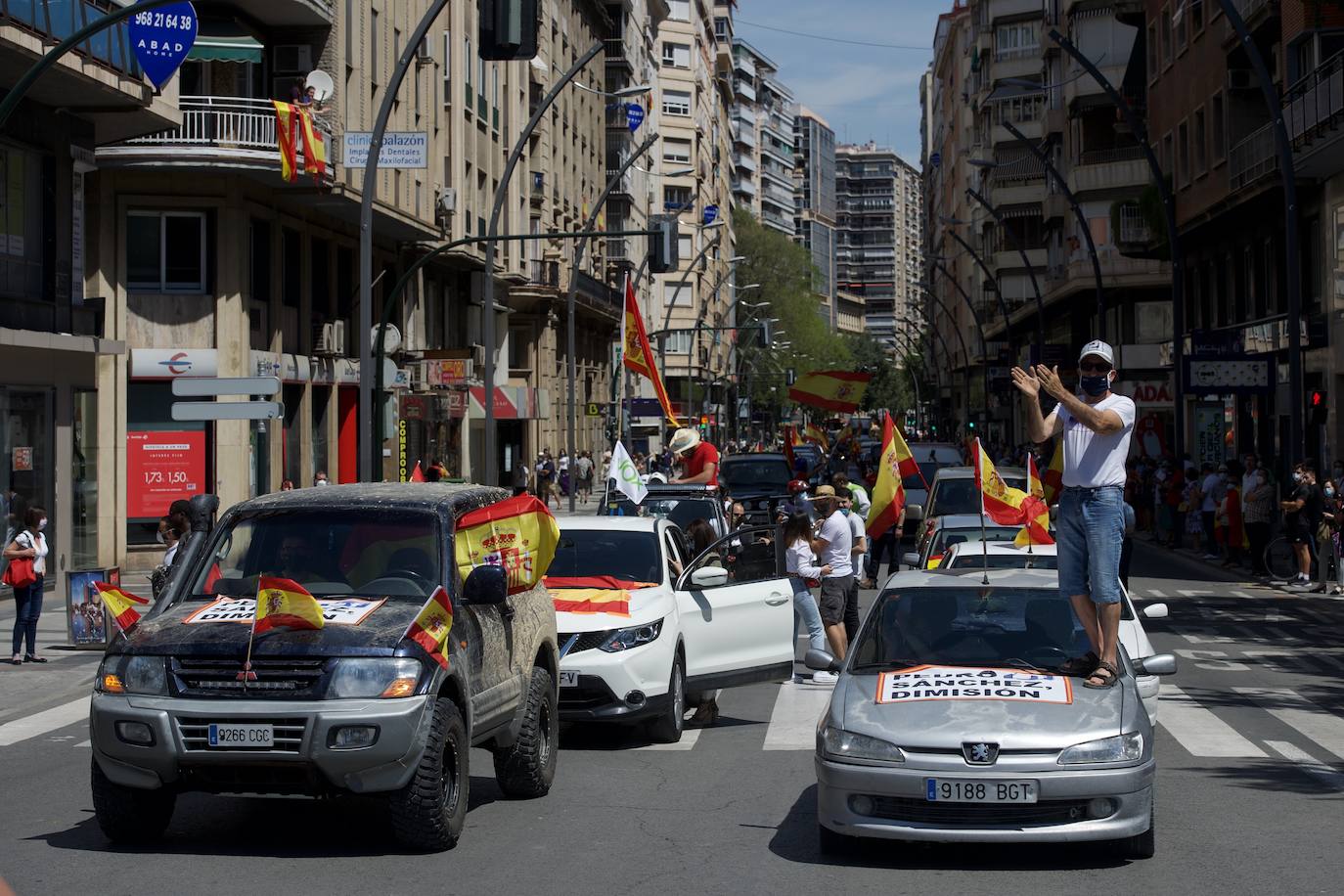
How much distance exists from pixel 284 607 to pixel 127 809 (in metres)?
1.32

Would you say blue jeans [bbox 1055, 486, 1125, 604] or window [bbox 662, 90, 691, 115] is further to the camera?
window [bbox 662, 90, 691, 115]

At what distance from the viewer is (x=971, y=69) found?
100562 mm

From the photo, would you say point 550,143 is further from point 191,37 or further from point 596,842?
point 596,842

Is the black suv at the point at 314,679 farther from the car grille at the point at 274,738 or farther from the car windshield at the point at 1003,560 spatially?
the car windshield at the point at 1003,560

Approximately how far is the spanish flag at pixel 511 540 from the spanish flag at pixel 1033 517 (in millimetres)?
6103

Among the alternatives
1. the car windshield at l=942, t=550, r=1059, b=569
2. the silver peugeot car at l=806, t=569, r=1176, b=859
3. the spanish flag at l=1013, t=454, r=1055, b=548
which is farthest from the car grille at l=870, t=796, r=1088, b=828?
the spanish flag at l=1013, t=454, r=1055, b=548

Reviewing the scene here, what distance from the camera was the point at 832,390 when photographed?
45969mm

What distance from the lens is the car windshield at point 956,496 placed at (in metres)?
24.9

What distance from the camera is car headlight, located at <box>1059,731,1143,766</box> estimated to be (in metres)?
7.83

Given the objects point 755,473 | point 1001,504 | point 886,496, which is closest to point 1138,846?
point 1001,504

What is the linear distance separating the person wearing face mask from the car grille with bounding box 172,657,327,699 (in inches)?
888

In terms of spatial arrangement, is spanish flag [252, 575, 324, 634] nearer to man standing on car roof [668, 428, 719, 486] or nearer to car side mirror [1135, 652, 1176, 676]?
car side mirror [1135, 652, 1176, 676]

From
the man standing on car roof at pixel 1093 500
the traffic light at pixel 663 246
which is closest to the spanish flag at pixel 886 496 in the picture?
the man standing on car roof at pixel 1093 500

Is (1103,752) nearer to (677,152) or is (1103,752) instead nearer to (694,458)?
(694,458)
